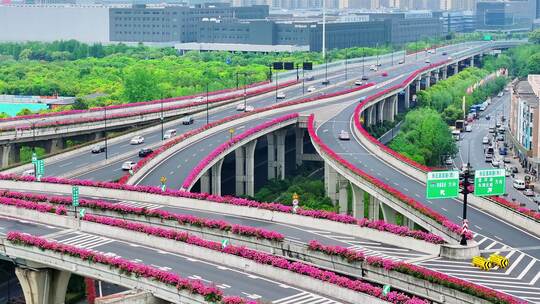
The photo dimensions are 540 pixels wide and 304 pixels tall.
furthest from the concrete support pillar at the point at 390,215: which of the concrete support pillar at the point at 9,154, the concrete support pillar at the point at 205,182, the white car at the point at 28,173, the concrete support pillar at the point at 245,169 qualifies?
the concrete support pillar at the point at 9,154

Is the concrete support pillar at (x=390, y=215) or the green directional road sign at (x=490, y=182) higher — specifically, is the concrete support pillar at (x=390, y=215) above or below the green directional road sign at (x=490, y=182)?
below

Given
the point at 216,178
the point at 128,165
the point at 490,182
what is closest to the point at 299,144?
the point at 216,178

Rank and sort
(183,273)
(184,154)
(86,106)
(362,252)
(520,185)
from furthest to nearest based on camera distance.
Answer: (86,106)
(520,185)
(184,154)
(362,252)
(183,273)

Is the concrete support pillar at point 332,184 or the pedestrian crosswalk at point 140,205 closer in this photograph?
the pedestrian crosswalk at point 140,205

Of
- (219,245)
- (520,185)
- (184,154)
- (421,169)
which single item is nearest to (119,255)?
(219,245)

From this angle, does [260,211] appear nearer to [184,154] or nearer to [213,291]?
[213,291]

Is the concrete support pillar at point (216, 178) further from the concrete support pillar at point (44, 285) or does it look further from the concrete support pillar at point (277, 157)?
the concrete support pillar at point (44, 285)

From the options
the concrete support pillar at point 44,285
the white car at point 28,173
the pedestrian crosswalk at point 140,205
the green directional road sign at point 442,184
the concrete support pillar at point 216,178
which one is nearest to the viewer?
the concrete support pillar at point 44,285
